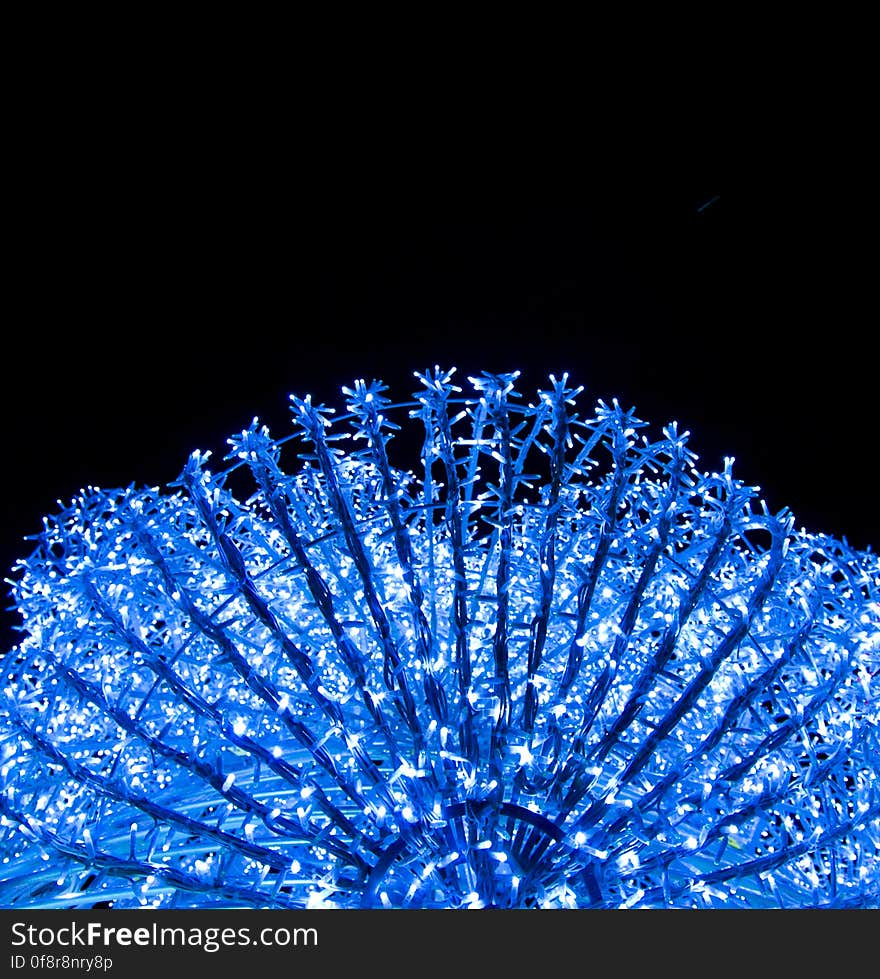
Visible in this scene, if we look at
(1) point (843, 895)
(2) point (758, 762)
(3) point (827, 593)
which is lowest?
(1) point (843, 895)

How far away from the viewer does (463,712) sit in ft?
2.41

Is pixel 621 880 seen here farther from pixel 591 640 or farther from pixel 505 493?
pixel 505 493

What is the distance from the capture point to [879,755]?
78cm

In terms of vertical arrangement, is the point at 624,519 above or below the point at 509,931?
above

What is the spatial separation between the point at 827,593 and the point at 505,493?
0.28 m

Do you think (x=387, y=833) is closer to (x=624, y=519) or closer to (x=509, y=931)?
(x=509, y=931)

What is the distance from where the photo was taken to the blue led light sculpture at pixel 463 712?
72 cm

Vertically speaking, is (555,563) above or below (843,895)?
above

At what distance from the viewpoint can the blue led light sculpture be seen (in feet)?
2.35

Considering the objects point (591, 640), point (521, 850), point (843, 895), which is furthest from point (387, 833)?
point (843, 895)

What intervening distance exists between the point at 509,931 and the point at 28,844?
1.37ft

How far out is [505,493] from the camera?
751mm

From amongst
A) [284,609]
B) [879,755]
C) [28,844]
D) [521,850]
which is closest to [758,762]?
[879,755]

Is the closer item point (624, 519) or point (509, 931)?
point (509, 931)
